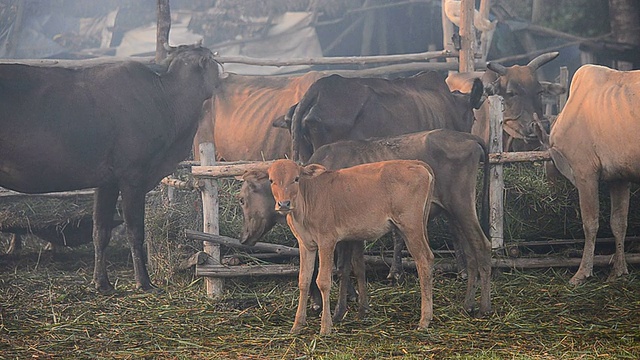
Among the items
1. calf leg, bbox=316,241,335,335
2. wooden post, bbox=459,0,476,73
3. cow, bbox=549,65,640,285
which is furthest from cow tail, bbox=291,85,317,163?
wooden post, bbox=459,0,476,73

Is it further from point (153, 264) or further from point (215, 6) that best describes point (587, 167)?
point (215, 6)

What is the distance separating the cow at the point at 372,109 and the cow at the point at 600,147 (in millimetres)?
1158

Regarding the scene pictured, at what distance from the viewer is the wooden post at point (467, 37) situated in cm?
1172

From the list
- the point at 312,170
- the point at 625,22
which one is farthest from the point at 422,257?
the point at 625,22

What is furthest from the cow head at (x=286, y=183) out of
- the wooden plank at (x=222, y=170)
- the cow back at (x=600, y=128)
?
the cow back at (x=600, y=128)

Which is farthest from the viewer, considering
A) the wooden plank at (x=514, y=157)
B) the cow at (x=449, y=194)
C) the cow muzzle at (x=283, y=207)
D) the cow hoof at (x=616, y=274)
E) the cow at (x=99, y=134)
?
the wooden plank at (x=514, y=157)

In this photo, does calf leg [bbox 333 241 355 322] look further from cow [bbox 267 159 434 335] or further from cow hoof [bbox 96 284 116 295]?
cow hoof [bbox 96 284 116 295]

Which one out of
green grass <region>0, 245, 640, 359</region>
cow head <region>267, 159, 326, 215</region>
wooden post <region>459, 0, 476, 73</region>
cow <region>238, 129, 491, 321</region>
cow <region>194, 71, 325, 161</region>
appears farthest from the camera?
wooden post <region>459, 0, 476, 73</region>

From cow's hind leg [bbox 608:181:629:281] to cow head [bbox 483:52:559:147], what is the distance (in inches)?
61.3

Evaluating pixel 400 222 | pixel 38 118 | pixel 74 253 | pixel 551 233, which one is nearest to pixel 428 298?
pixel 400 222

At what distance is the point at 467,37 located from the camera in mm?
11734

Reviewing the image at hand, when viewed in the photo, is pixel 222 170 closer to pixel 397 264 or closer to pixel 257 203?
pixel 257 203

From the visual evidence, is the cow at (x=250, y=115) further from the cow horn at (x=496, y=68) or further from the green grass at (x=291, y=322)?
the green grass at (x=291, y=322)

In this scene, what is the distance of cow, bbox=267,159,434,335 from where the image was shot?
6.74 meters
